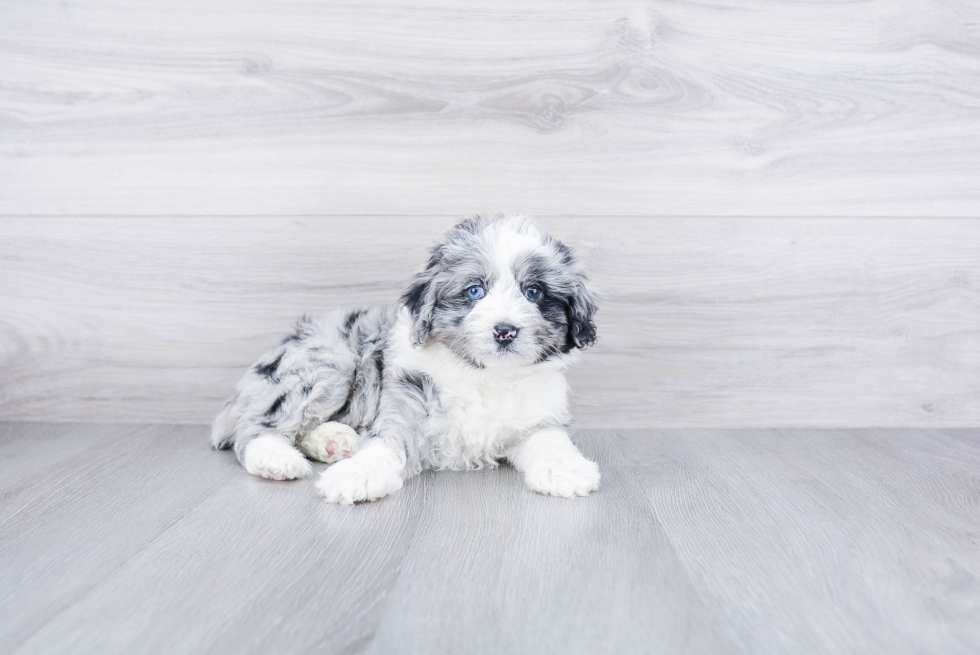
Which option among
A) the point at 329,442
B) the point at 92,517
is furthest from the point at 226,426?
the point at 92,517

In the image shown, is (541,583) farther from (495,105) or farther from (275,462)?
(495,105)

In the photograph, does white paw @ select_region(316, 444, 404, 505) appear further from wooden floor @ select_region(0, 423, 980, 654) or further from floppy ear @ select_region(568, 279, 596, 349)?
floppy ear @ select_region(568, 279, 596, 349)

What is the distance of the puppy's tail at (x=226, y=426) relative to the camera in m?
2.33

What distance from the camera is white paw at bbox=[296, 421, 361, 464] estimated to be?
2255 mm

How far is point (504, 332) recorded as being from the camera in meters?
1.98

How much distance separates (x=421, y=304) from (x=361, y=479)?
56 cm

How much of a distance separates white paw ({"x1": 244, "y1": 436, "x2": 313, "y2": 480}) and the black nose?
2.28ft

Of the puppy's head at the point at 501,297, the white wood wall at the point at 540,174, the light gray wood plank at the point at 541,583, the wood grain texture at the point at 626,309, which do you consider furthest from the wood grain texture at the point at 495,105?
the light gray wood plank at the point at 541,583

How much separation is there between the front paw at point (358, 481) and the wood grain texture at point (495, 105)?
3.73 feet

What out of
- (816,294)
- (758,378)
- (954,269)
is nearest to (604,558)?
(758,378)

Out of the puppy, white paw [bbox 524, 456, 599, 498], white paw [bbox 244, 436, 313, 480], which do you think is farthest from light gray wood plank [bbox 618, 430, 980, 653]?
white paw [bbox 244, 436, 313, 480]

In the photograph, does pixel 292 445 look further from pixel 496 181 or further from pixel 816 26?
pixel 816 26

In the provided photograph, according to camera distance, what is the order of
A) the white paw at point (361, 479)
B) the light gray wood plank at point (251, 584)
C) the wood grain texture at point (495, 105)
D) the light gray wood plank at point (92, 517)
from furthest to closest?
the wood grain texture at point (495, 105) → the white paw at point (361, 479) → the light gray wood plank at point (92, 517) → the light gray wood plank at point (251, 584)

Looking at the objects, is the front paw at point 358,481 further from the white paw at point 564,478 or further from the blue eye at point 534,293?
the blue eye at point 534,293
